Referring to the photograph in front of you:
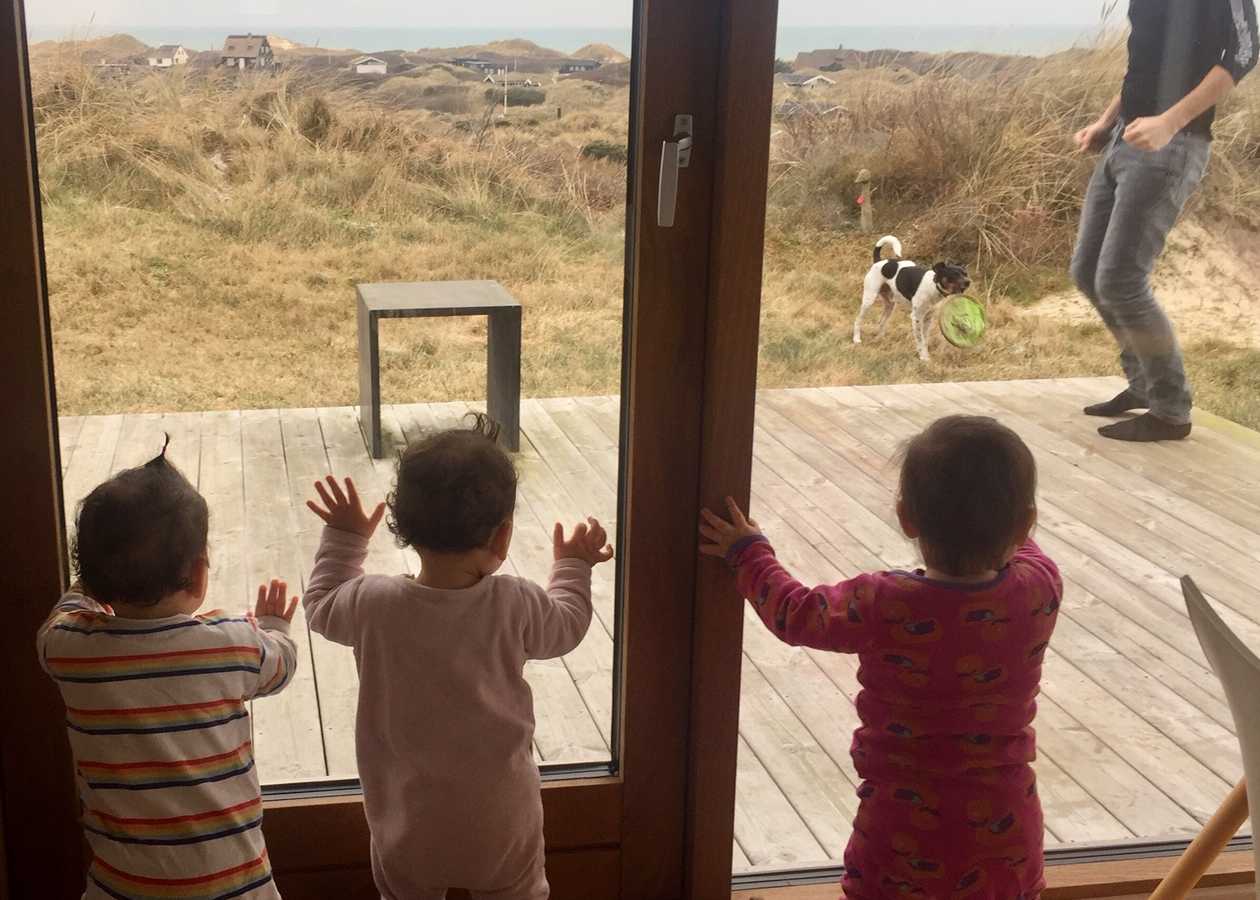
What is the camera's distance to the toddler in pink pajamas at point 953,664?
163 cm

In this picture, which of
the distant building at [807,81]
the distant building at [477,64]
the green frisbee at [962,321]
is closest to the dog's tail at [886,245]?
the green frisbee at [962,321]

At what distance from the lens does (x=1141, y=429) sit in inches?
82.5

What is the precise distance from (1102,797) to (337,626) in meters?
1.34

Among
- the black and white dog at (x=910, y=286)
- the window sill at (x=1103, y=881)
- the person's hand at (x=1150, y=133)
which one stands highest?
the person's hand at (x=1150, y=133)

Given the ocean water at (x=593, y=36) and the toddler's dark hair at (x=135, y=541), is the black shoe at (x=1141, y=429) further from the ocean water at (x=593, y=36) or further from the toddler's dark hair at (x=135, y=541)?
the toddler's dark hair at (x=135, y=541)

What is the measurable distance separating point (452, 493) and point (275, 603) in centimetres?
32

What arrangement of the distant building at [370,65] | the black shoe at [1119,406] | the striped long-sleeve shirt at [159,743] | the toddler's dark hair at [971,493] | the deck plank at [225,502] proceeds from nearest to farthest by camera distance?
the striped long-sleeve shirt at [159,743], the toddler's dark hair at [971,493], the distant building at [370,65], the deck plank at [225,502], the black shoe at [1119,406]

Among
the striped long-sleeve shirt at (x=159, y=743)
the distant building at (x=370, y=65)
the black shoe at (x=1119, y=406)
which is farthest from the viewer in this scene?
the black shoe at (x=1119, y=406)

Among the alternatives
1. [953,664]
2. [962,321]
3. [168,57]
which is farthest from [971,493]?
[168,57]

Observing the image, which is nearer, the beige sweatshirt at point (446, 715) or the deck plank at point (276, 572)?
the beige sweatshirt at point (446, 715)

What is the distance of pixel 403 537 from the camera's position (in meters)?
1.65

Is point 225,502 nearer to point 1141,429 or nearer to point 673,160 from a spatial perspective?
point 673,160

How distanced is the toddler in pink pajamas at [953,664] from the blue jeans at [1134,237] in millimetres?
460

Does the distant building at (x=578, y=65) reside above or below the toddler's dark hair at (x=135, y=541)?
above
